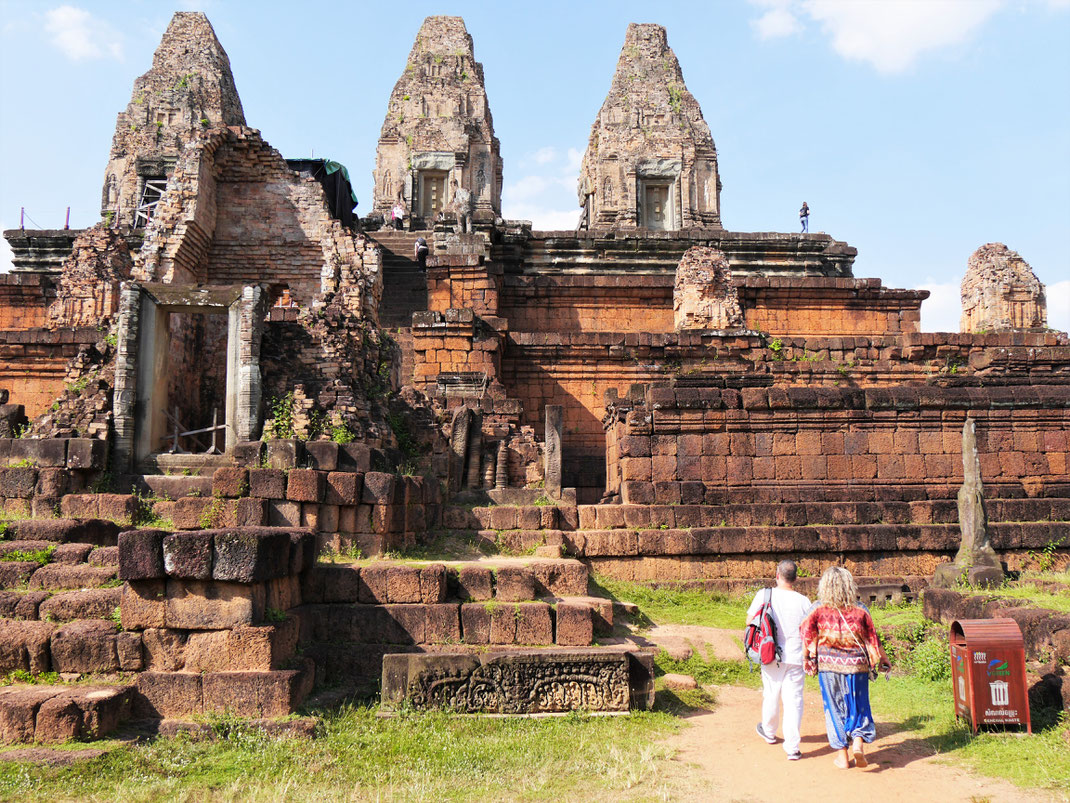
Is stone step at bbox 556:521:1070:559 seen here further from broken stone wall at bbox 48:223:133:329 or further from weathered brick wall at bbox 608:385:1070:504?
broken stone wall at bbox 48:223:133:329

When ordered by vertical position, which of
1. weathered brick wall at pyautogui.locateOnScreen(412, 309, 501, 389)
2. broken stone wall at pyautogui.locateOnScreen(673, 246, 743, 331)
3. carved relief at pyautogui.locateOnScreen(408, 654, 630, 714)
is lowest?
carved relief at pyautogui.locateOnScreen(408, 654, 630, 714)

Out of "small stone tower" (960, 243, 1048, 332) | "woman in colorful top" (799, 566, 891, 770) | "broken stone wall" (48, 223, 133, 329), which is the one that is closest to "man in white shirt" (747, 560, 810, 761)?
"woman in colorful top" (799, 566, 891, 770)

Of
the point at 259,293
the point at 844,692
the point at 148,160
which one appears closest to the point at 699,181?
the point at 148,160

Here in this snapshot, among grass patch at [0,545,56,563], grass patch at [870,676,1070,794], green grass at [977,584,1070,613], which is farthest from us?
grass patch at [0,545,56,563]

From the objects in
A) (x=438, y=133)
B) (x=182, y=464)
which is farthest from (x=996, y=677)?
(x=438, y=133)

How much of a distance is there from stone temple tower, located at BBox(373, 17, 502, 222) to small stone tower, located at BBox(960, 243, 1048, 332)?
48.7 feet

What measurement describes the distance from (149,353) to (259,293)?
1643mm

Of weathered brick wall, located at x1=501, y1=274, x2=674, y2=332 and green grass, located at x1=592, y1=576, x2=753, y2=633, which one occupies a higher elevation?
weathered brick wall, located at x1=501, y1=274, x2=674, y2=332

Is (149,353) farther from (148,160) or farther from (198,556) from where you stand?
(148,160)

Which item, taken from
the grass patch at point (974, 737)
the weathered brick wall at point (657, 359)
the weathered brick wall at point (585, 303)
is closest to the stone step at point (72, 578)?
the grass patch at point (974, 737)

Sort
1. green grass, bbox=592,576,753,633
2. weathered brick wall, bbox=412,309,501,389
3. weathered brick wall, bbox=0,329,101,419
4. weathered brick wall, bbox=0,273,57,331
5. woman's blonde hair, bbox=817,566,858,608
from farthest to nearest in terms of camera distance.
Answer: weathered brick wall, bbox=0,273,57,331, weathered brick wall, bbox=412,309,501,389, weathered brick wall, bbox=0,329,101,419, green grass, bbox=592,576,753,633, woman's blonde hair, bbox=817,566,858,608

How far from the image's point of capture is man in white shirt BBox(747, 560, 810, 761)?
5.30 metres

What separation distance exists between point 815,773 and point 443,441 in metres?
7.51

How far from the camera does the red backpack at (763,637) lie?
5.38m
